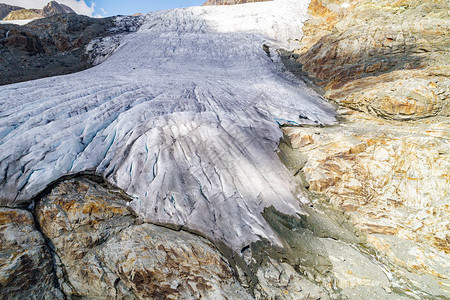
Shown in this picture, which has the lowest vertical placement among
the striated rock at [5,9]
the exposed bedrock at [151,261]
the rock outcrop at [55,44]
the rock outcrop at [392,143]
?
the exposed bedrock at [151,261]

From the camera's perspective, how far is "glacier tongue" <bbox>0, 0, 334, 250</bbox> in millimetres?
3916

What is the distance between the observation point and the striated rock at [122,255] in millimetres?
3129

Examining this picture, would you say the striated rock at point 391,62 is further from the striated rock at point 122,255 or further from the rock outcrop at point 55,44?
the rock outcrop at point 55,44

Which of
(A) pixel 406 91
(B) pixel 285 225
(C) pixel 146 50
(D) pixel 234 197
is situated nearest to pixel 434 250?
(B) pixel 285 225

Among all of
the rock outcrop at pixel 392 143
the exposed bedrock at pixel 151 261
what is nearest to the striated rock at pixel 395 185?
the rock outcrop at pixel 392 143

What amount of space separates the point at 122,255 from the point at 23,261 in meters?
1.27

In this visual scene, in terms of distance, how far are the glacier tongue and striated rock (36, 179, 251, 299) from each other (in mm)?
333

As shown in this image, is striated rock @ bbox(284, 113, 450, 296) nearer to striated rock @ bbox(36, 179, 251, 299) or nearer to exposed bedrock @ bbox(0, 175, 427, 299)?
exposed bedrock @ bbox(0, 175, 427, 299)

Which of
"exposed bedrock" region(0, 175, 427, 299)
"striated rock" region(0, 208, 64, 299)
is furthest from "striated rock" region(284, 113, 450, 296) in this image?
"striated rock" region(0, 208, 64, 299)

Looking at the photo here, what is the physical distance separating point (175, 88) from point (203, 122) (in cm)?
244

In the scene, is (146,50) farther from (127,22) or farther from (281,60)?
(281,60)

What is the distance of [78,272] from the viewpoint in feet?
10.7

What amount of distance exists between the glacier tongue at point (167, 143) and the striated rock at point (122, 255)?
33 cm

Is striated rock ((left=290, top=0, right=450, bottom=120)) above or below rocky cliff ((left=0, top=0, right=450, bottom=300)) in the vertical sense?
above
